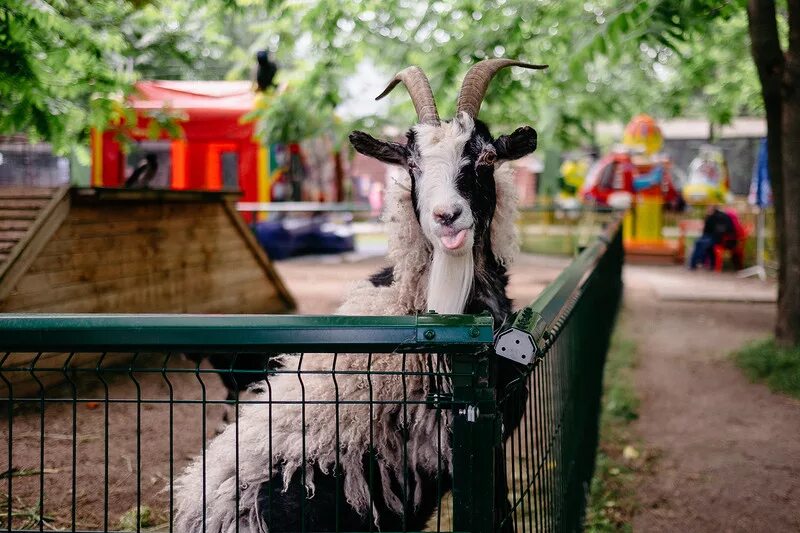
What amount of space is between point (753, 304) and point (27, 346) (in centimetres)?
1126

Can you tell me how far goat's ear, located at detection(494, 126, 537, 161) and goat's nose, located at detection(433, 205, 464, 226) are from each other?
0.56 meters

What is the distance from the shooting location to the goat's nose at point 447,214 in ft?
9.98

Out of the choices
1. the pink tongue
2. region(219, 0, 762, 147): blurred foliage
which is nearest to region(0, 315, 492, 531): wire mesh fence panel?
the pink tongue

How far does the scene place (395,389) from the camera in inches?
110

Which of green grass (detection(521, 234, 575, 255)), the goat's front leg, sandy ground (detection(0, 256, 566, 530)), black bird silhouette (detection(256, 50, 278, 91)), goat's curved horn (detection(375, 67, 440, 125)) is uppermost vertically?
black bird silhouette (detection(256, 50, 278, 91))

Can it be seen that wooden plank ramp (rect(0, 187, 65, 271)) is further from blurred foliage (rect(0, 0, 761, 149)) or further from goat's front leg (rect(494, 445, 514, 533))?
goat's front leg (rect(494, 445, 514, 533))

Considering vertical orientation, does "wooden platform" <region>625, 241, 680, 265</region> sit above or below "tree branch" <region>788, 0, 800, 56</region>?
below

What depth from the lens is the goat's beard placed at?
3125 mm

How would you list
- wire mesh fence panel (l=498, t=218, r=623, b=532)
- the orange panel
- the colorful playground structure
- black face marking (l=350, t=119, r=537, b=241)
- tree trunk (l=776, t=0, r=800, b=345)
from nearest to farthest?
wire mesh fence panel (l=498, t=218, r=623, b=532) → black face marking (l=350, t=119, r=537, b=241) → tree trunk (l=776, t=0, r=800, b=345) → the colorful playground structure → the orange panel

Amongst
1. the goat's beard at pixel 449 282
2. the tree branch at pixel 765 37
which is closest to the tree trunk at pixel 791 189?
the tree branch at pixel 765 37

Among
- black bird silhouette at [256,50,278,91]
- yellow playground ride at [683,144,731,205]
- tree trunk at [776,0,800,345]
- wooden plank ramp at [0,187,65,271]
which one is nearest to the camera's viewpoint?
wooden plank ramp at [0,187,65,271]

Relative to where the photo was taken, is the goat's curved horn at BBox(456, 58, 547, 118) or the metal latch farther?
the goat's curved horn at BBox(456, 58, 547, 118)

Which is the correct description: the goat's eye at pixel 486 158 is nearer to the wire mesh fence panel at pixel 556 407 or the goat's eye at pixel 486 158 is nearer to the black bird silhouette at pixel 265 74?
the wire mesh fence panel at pixel 556 407

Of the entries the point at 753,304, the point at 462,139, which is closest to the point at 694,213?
the point at 753,304
